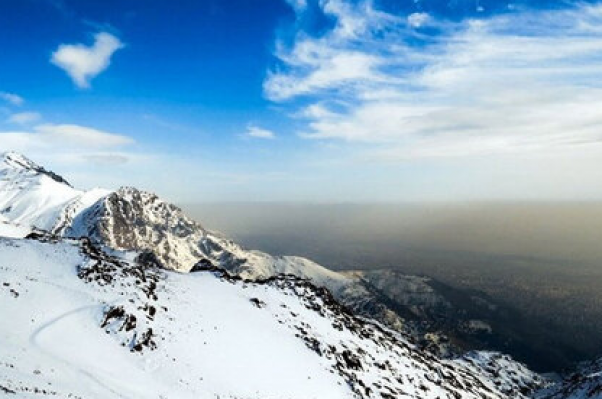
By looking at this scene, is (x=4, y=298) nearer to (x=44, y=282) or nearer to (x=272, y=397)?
(x=44, y=282)

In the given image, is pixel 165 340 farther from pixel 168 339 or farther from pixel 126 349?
pixel 126 349

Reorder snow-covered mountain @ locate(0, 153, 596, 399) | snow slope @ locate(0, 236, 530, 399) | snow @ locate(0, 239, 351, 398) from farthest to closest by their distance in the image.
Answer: snow-covered mountain @ locate(0, 153, 596, 399), snow slope @ locate(0, 236, 530, 399), snow @ locate(0, 239, 351, 398)

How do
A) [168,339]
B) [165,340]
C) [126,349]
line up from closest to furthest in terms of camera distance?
[126,349]
[165,340]
[168,339]

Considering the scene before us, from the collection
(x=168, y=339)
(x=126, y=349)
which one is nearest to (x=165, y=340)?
(x=168, y=339)

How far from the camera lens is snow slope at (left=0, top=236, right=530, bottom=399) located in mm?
39250

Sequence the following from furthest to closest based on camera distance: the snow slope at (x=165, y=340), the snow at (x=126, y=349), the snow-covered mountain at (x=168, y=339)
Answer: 1. the snow-covered mountain at (x=168, y=339)
2. the snow slope at (x=165, y=340)
3. the snow at (x=126, y=349)

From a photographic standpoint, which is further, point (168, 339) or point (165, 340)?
point (168, 339)

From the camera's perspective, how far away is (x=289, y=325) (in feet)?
250

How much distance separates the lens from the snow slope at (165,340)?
1545 inches

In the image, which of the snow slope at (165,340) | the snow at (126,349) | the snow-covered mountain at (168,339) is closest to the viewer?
the snow at (126,349)

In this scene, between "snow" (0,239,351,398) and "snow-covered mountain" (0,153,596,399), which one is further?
"snow-covered mountain" (0,153,596,399)

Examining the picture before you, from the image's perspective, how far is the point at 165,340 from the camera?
51500 millimetres

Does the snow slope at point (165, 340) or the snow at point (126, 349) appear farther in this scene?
the snow slope at point (165, 340)

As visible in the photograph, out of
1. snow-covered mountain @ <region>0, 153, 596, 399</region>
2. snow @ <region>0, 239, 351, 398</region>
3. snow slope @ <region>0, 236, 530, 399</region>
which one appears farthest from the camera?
snow-covered mountain @ <region>0, 153, 596, 399</region>
